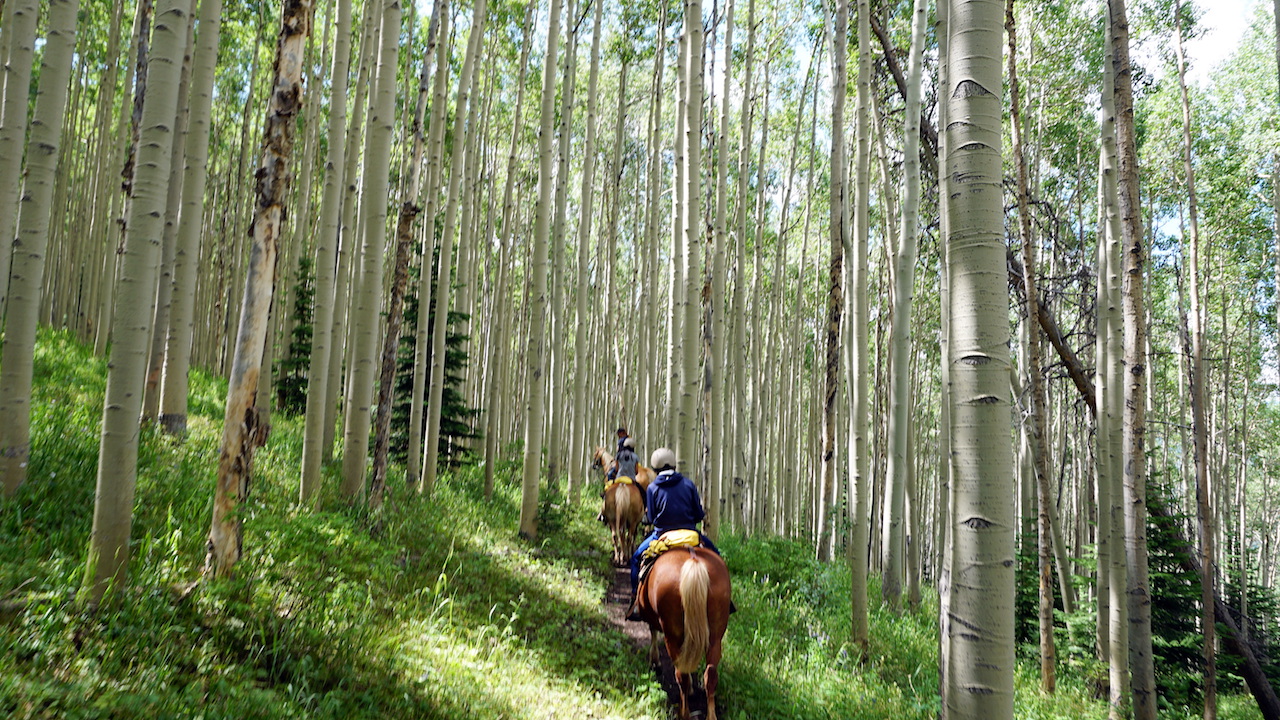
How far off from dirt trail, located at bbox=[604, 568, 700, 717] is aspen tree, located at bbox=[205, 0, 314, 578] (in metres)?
3.31

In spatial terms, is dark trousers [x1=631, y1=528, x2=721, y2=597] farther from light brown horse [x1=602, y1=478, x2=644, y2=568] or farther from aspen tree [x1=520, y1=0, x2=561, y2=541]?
light brown horse [x1=602, y1=478, x2=644, y2=568]

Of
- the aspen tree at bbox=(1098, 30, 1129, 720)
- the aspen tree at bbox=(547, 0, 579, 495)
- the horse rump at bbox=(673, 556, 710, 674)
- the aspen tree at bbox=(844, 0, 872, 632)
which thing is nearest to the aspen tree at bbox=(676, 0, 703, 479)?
the aspen tree at bbox=(844, 0, 872, 632)

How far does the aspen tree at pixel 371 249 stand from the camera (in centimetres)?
639

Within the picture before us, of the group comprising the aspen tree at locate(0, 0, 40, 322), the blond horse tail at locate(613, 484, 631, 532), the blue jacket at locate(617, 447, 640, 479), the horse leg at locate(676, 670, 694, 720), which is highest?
the aspen tree at locate(0, 0, 40, 322)

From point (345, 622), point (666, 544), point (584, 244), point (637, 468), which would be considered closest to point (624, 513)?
point (637, 468)

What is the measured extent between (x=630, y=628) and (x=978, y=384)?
5.60 m

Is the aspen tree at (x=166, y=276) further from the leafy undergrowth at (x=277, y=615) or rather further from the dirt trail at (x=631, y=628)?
the dirt trail at (x=631, y=628)

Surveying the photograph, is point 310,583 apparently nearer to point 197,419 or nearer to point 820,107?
point 197,419

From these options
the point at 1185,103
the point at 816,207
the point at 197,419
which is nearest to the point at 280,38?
the point at 197,419

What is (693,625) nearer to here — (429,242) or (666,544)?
(666,544)

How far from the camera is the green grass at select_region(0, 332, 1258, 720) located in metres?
3.00

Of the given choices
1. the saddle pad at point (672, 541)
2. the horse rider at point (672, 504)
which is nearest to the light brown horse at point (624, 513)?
the horse rider at point (672, 504)

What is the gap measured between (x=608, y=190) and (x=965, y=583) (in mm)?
17604

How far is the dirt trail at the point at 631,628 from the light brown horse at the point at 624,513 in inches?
9.4
